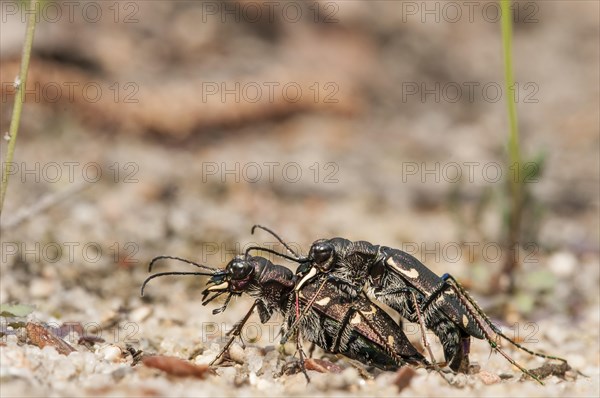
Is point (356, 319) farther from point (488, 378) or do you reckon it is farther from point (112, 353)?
point (112, 353)

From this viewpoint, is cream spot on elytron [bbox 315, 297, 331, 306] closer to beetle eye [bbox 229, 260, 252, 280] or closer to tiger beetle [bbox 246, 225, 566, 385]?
tiger beetle [bbox 246, 225, 566, 385]

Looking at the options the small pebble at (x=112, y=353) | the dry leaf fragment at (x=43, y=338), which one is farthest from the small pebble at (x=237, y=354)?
the dry leaf fragment at (x=43, y=338)

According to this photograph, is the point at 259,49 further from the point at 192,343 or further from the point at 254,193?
the point at 192,343

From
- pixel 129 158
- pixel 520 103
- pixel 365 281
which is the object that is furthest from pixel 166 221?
pixel 520 103

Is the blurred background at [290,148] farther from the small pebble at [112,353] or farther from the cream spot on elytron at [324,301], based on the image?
the cream spot on elytron at [324,301]

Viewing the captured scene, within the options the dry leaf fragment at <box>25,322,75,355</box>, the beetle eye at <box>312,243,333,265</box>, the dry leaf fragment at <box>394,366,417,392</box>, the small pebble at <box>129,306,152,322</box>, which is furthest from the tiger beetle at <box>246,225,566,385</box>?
the small pebble at <box>129,306,152,322</box>

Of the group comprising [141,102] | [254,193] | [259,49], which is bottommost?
[254,193]

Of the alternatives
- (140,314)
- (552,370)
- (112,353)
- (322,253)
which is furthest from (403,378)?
(140,314)
